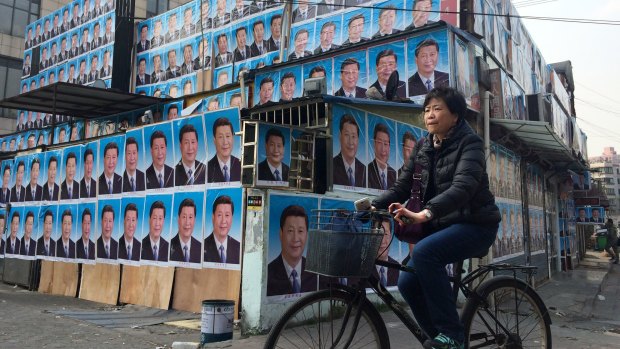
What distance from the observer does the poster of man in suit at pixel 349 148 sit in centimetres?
735

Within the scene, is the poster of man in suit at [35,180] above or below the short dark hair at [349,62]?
below

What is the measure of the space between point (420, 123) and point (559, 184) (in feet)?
42.6

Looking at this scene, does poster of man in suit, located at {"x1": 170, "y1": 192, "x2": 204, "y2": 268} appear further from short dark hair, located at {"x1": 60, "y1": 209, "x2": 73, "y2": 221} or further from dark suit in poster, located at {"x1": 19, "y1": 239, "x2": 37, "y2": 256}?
dark suit in poster, located at {"x1": 19, "y1": 239, "x2": 37, "y2": 256}

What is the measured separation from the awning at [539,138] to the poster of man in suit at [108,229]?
27.1ft

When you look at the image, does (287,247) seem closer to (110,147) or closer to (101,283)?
(101,283)

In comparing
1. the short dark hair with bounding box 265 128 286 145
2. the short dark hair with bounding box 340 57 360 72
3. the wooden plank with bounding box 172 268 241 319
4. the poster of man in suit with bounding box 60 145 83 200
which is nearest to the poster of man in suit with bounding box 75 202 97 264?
the poster of man in suit with bounding box 60 145 83 200

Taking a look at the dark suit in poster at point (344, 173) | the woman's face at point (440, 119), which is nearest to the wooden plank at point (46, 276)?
the dark suit in poster at point (344, 173)

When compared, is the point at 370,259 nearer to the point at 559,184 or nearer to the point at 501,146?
the point at 501,146

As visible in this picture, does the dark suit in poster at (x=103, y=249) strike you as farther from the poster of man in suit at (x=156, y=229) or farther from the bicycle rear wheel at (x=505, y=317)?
the bicycle rear wheel at (x=505, y=317)

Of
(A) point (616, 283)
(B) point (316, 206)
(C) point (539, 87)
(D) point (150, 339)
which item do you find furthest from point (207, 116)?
(A) point (616, 283)

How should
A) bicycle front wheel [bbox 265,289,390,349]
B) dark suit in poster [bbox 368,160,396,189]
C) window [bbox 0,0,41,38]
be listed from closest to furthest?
bicycle front wheel [bbox 265,289,390,349]
dark suit in poster [bbox 368,160,396,189]
window [bbox 0,0,41,38]

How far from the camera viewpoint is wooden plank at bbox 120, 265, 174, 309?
805 cm

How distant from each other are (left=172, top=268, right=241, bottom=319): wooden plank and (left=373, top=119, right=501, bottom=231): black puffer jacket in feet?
14.3

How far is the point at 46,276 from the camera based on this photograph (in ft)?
37.2
